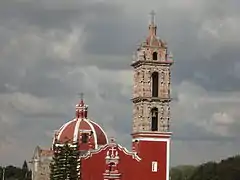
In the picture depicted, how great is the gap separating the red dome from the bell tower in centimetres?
486

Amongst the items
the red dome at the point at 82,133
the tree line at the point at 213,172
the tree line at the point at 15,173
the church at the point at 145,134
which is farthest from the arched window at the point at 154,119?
the tree line at the point at 15,173

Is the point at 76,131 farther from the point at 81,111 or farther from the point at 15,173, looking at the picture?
the point at 15,173

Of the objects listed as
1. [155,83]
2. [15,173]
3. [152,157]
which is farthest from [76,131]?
[15,173]

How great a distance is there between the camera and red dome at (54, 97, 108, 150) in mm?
51906

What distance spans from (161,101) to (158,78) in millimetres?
1579

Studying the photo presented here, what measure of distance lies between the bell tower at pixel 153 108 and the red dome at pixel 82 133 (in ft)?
16.0

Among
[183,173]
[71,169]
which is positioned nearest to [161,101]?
[71,169]

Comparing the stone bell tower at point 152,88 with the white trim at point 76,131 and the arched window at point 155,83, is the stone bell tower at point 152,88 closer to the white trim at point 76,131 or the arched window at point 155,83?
the arched window at point 155,83

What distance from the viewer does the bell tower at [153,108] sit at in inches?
1852

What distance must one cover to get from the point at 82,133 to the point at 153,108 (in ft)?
23.5

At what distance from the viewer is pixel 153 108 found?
4728 cm

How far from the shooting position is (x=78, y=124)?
5325cm

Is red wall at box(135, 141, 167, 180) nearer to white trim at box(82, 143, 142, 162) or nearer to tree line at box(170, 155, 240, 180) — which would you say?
white trim at box(82, 143, 142, 162)

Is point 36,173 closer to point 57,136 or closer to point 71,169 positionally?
point 57,136
